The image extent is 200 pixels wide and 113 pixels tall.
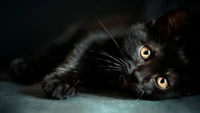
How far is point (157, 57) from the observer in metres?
1.41

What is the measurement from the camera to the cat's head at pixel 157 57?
4.37ft

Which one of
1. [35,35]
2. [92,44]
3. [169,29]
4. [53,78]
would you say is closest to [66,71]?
[53,78]

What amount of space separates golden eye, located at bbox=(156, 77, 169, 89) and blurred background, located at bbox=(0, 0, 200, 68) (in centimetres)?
55

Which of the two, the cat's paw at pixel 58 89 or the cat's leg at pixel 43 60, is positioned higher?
the cat's leg at pixel 43 60

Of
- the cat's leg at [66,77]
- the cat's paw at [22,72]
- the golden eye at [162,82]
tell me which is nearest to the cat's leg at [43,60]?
the cat's paw at [22,72]

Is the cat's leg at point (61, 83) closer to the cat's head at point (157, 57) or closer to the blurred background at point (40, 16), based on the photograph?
the cat's head at point (157, 57)

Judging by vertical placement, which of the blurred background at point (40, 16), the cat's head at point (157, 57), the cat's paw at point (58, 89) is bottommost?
the cat's paw at point (58, 89)

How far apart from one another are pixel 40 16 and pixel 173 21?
2.74ft

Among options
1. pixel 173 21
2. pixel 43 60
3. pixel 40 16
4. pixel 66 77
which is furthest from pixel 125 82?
pixel 40 16

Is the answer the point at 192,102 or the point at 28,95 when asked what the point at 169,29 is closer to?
the point at 192,102

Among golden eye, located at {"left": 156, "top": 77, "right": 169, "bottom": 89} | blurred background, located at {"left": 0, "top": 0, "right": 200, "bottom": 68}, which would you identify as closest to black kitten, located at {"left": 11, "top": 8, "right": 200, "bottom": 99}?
golden eye, located at {"left": 156, "top": 77, "right": 169, "bottom": 89}

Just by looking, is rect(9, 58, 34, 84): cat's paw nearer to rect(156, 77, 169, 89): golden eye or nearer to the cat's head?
the cat's head

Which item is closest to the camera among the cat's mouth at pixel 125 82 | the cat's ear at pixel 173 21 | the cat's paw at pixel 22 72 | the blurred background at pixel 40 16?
the cat's mouth at pixel 125 82

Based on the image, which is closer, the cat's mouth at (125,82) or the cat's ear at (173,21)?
the cat's mouth at (125,82)
